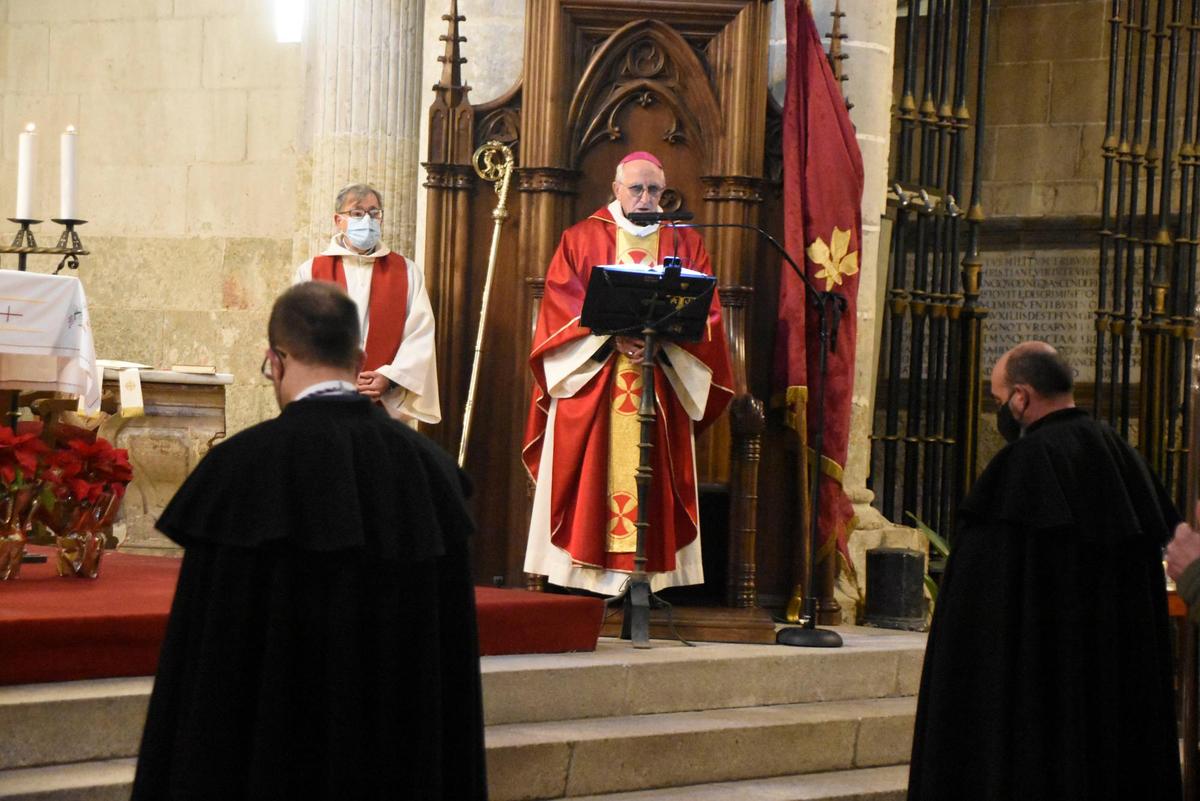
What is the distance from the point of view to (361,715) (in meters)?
3.43

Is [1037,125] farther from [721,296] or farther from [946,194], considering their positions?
[721,296]

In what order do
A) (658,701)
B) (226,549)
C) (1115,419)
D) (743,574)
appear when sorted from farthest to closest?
(1115,419) < (743,574) < (658,701) < (226,549)

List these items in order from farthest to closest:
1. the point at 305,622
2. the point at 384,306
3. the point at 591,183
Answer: the point at 591,183 < the point at 384,306 < the point at 305,622

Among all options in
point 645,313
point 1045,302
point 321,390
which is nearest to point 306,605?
point 321,390

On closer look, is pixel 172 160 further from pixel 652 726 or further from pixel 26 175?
pixel 652 726

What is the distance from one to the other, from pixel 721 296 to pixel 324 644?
171 inches

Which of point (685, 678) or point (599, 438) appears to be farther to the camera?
point (599, 438)

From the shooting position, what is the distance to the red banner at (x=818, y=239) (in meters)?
7.65

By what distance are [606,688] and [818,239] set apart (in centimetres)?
250

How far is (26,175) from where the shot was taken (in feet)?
23.6

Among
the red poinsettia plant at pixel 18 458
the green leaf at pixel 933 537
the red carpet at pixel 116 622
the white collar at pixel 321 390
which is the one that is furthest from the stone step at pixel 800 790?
the green leaf at pixel 933 537

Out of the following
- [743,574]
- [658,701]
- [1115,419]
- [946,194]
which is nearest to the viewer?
[658,701]

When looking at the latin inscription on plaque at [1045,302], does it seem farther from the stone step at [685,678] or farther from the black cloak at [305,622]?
the black cloak at [305,622]

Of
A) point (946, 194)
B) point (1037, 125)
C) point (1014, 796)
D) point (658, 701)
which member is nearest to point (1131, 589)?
point (1014, 796)
